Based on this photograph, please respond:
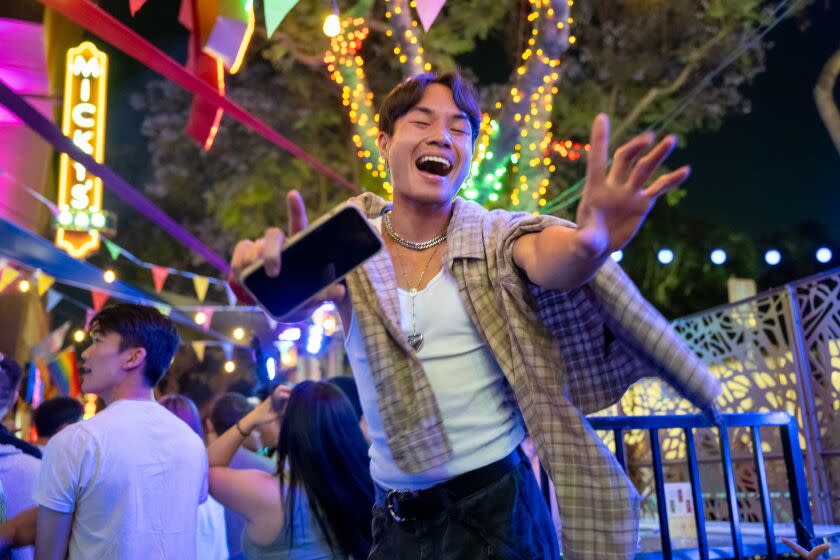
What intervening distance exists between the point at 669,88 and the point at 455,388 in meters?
11.9

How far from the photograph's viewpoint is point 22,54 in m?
10.4

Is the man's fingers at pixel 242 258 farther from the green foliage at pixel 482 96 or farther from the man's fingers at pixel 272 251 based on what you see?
the green foliage at pixel 482 96

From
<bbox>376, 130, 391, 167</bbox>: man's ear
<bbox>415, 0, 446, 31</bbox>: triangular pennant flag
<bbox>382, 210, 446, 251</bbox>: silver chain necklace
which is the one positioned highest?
<bbox>415, 0, 446, 31</bbox>: triangular pennant flag

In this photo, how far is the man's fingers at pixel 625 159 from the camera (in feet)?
4.84

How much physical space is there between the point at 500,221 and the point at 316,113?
1280cm

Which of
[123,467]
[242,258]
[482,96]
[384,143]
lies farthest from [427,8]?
[482,96]

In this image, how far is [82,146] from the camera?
12039mm

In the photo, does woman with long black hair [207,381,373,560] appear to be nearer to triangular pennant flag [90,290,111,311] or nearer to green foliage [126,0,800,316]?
green foliage [126,0,800,316]

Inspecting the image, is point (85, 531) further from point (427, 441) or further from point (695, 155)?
point (695, 155)

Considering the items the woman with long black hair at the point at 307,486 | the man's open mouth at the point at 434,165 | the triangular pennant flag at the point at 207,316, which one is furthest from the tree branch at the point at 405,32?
the man's open mouth at the point at 434,165

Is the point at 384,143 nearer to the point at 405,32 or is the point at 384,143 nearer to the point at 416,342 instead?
Answer: the point at 416,342

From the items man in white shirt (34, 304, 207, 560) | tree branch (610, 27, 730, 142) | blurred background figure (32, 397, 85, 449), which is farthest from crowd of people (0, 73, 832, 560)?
tree branch (610, 27, 730, 142)

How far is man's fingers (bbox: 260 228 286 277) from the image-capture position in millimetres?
1580

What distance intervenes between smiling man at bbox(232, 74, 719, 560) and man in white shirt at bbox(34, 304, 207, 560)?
1.24 m
